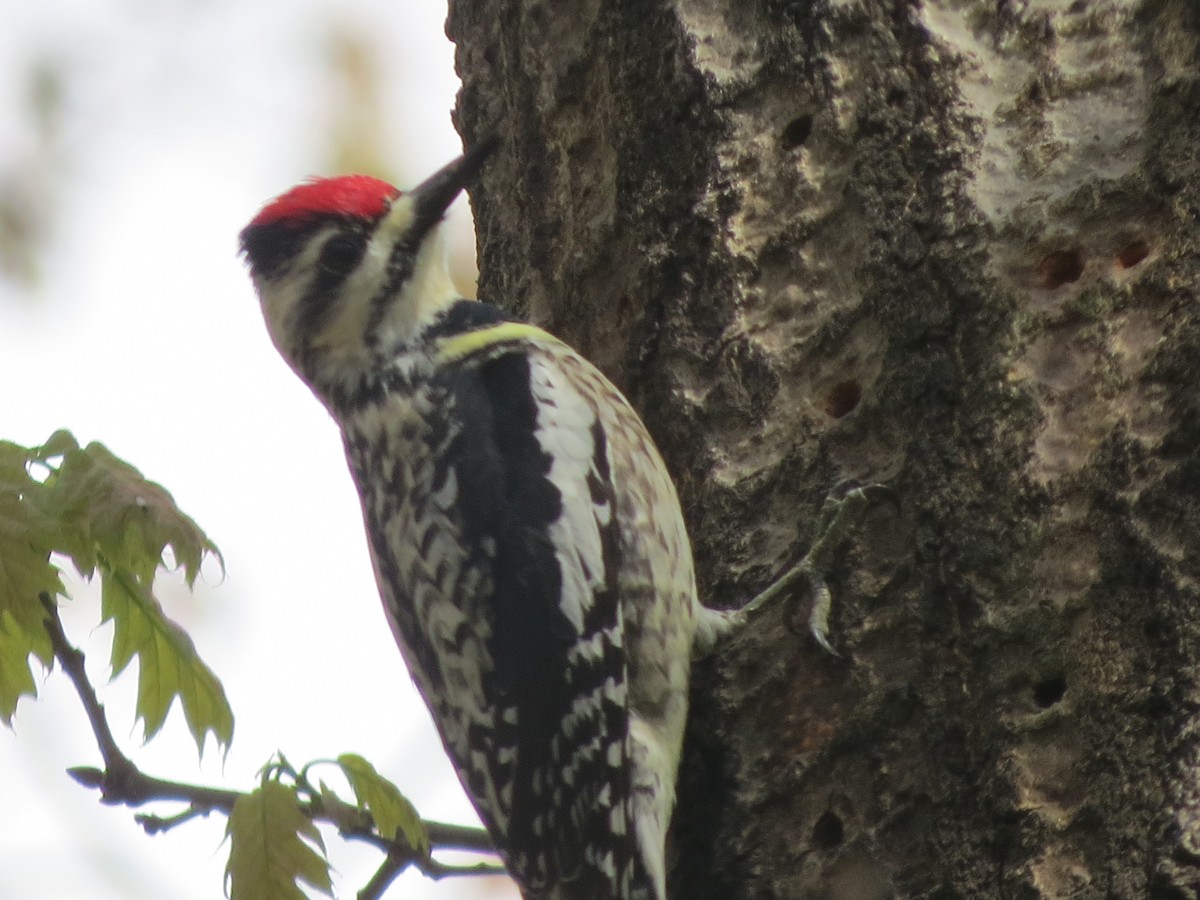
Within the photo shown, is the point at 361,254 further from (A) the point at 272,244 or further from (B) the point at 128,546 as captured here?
(B) the point at 128,546

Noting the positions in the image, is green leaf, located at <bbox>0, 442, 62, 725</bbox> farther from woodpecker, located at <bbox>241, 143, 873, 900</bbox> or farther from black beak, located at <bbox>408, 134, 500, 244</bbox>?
black beak, located at <bbox>408, 134, 500, 244</bbox>

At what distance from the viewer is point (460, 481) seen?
9.87 feet

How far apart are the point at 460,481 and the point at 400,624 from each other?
0.37m

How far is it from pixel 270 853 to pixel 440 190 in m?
1.66

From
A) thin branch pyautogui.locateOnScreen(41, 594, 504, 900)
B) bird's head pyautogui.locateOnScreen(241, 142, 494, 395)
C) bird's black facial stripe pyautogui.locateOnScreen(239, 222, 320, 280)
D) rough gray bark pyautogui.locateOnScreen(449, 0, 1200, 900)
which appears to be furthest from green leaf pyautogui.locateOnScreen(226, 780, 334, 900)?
bird's black facial stripe pyautogui.locateOnScreen(239, 222, 320, 280)

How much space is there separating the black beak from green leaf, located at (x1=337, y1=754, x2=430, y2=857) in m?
1.38

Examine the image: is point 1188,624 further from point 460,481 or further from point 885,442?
point 460,481

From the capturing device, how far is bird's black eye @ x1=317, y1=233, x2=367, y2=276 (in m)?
3.39

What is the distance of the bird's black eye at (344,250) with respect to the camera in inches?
133

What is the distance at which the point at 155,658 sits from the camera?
8.37 feet

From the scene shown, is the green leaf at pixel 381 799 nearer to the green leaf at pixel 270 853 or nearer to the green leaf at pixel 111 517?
the green leaf at pixel 270 853

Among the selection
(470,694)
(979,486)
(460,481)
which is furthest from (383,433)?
(979,486)


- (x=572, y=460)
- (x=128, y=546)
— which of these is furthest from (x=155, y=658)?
(x=572, y=460)

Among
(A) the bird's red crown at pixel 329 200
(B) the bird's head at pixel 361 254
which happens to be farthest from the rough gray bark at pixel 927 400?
(A) the bird's red crown at pixel 329 200
